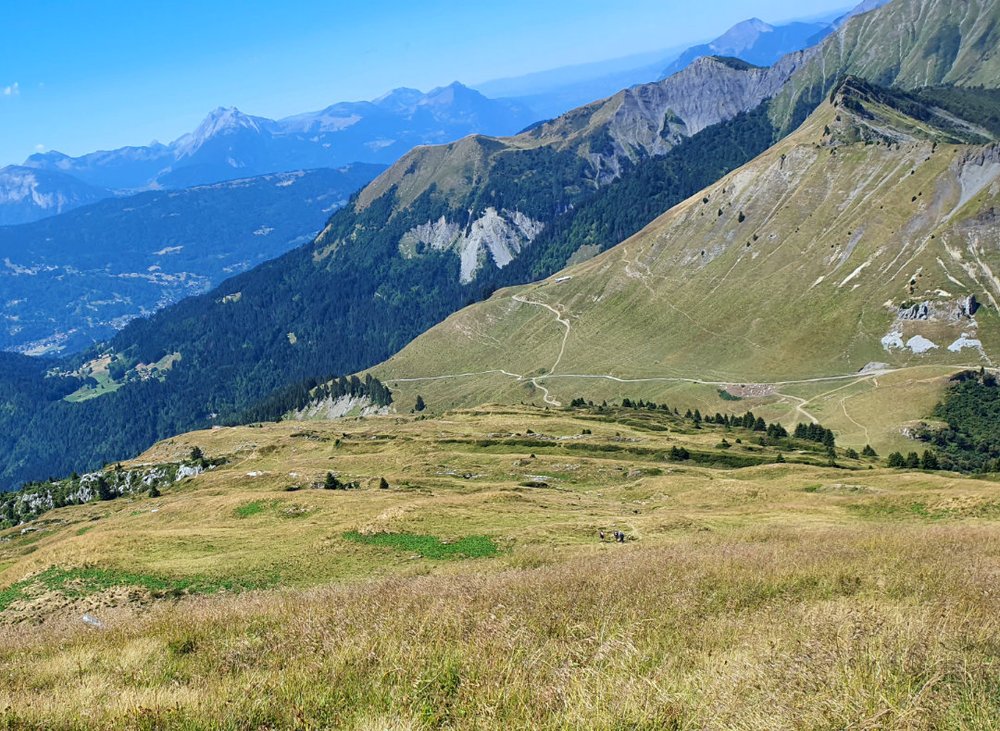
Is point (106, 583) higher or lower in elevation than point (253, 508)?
higher

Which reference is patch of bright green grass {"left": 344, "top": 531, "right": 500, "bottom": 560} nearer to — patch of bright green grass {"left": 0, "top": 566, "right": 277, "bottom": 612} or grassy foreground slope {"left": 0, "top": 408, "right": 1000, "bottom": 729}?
grassy foreground slope {"left": 0, "top": 408, "right": 1000, "bottom": 729}

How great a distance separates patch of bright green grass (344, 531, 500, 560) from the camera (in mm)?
31812

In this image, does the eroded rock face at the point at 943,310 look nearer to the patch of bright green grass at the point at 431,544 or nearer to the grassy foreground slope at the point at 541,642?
the grassy foreground slope at the point at 541,642

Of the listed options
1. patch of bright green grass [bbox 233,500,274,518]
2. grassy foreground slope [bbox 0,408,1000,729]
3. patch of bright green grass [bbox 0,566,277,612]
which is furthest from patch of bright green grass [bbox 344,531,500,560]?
patch of bright green grass [bbox 233,500,274,518]

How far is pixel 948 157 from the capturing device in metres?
196

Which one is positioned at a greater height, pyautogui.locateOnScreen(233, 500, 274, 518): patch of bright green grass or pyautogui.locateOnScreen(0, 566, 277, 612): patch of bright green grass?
pyautogui.locateOnScreen(0, 566, 277, 612): patch of bright green grass

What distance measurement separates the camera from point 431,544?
33.6m

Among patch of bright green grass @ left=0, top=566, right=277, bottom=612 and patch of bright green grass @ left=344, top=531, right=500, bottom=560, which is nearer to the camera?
patch of bright green grass @ left=0, top=566, right=277, bottom=612

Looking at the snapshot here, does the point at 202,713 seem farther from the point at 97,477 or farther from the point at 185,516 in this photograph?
the point at 97,477

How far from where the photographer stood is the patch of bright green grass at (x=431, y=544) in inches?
1252

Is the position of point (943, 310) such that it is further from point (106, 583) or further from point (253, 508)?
point (106, 583)

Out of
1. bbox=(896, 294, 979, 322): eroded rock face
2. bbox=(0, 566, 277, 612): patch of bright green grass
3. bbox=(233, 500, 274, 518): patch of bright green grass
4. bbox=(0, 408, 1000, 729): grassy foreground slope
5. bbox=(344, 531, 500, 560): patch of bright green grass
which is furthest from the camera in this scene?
bbox=(896, 294, 979, 322): eroded rock face

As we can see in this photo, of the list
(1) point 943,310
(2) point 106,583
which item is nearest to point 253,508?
(2) point 106,583

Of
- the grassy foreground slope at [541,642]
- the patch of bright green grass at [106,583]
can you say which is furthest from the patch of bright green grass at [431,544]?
the patch of bright green grass at [106,583]
